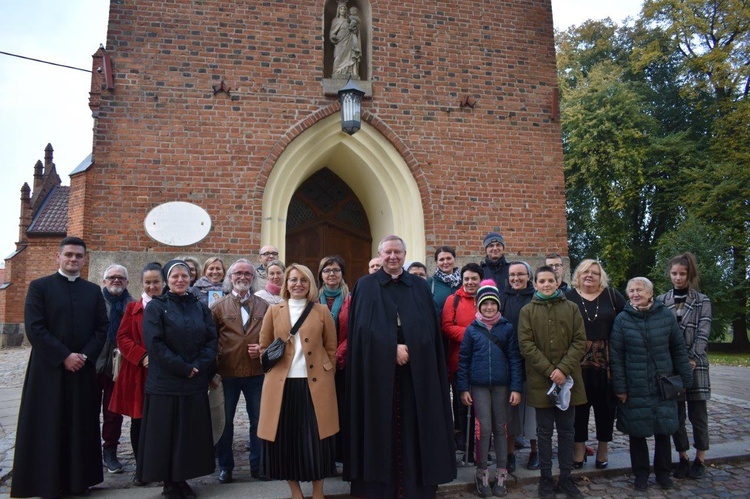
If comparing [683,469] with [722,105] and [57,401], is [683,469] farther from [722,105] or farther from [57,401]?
[722,105]

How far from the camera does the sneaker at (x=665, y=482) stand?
166 inches

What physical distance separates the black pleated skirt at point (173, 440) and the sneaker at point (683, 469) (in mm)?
3629

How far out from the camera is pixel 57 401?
154 inches

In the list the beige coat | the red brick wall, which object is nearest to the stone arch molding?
the red brick wall

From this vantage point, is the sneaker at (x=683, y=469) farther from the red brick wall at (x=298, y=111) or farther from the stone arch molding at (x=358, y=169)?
the stone arch molding at (x=358, y=169)

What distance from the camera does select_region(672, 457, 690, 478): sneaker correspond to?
14.7 feet

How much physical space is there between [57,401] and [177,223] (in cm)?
381

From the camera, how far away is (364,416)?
378 centimetres

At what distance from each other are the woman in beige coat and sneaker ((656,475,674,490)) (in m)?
2.50

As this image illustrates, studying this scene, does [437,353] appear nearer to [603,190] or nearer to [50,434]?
[50,434]

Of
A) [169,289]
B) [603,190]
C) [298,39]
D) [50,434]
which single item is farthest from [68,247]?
[603,190]

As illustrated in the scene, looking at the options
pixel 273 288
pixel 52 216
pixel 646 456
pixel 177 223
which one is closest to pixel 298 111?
pixel 177 223

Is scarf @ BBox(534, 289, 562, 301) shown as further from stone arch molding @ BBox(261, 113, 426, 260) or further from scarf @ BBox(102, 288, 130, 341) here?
stone arch molding @ BBox(261, 113, 426, 260)

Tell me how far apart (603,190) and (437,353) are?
17.3 metres
